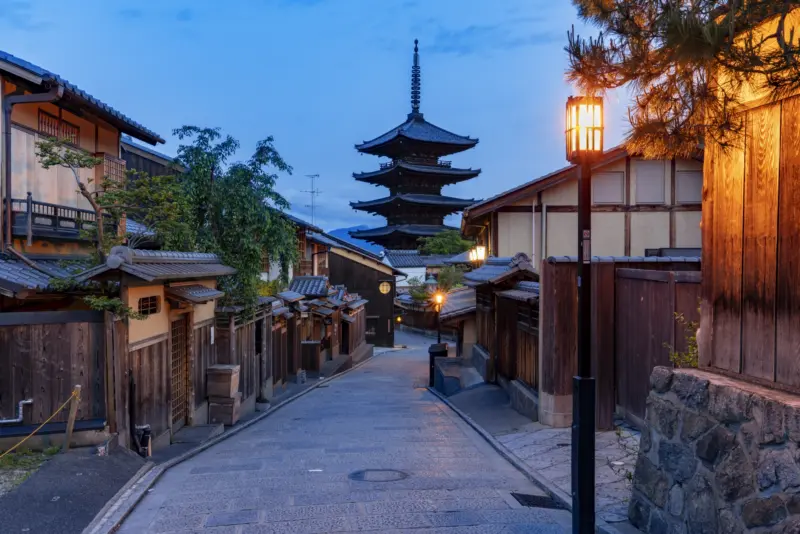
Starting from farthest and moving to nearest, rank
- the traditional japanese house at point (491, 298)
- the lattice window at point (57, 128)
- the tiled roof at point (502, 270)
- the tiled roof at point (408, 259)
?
the tiled roof at point (408, 259), the traditional japanese house at point (491, 298), the tiled roof at point (502, 270), the lattice window at point (57, 128)

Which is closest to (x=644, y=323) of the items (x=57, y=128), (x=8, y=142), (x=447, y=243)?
(x=8, y=142)

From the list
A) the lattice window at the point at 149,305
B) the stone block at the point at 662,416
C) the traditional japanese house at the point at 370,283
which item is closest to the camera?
the stone block at the point at 662,416

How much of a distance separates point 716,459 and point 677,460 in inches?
22.8

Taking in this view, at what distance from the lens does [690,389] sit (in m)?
5.00

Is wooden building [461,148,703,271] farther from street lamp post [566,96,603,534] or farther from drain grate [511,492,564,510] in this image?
street lamp post [566,96,603,534]

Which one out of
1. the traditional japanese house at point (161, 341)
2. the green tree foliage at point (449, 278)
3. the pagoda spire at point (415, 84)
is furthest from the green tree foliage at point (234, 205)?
the pagoda spire at point (415, 84)

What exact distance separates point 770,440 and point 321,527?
4.13 m

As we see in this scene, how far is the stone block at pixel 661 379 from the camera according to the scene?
536cm

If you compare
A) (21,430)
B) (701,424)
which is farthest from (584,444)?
(21,430)

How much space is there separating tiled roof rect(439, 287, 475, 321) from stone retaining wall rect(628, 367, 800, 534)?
15180 mm

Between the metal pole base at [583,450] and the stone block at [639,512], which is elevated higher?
the metal pole base at [583,450]

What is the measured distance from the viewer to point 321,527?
626cm

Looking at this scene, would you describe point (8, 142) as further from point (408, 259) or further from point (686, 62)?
point (408, 259)

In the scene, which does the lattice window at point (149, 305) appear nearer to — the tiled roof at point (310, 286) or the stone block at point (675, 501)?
the stone block at point (675, 501)
